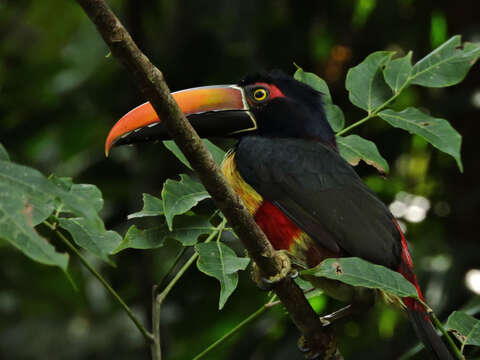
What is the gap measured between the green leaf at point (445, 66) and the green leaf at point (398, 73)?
24 millimetres

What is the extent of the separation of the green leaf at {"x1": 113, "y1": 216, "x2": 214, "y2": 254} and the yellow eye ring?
0.93 meters

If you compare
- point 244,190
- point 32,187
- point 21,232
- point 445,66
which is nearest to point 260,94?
point 244,190

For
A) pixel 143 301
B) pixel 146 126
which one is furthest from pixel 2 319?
pixel 146 126

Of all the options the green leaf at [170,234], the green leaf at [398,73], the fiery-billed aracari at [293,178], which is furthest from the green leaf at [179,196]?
the green leaf at [398,73]

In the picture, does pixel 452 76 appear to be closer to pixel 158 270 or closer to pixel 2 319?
pixel 158 270

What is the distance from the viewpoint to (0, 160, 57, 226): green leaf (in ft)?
4.80

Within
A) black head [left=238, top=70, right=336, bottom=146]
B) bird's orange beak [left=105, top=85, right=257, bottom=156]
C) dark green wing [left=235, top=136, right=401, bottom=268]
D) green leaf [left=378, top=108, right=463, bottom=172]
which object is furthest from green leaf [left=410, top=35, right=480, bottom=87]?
bird's orange beak [left=105, top=85, right=257, bottom=156]

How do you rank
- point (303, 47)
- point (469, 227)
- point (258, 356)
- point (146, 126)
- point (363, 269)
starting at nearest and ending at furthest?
point (363, 269) → point (146, 126) → point (258, 356) → point (469, 227) → point (303, 47)

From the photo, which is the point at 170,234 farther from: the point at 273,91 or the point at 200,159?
the point at 273,91

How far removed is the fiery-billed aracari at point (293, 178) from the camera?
248cm

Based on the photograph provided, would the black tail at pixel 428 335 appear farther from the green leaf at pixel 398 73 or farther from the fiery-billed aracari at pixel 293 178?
the green leaf at pixel 398 73

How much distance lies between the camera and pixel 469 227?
3.91m

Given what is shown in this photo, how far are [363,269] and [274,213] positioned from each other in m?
0.85

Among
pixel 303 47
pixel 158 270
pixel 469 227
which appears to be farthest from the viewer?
pixel 158 270
